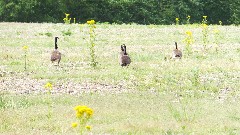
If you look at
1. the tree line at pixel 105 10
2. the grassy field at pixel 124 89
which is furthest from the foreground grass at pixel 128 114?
the tree line at pixel 105 10

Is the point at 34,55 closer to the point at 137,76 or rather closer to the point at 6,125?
the point at 137,76

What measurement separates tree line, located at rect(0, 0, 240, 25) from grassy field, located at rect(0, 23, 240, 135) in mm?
26597

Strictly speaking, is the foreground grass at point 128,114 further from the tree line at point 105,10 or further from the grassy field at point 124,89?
the tree line at point 105,10

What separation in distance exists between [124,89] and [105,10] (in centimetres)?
4172

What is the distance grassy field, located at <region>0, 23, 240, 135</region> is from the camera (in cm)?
1102

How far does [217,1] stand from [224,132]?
53.3 metres

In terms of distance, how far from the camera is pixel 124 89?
15.3 meters

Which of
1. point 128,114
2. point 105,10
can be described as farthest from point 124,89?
point 105,10

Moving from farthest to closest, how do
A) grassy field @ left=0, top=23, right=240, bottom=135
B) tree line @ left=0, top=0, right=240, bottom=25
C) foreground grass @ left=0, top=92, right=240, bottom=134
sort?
tree line @ left=0, top=0, right=240, bottom=25, grassy field @ left=0, top=23, right=240, bottom=135, foreground grass @ left=0, top=92, right=240, bottom=134

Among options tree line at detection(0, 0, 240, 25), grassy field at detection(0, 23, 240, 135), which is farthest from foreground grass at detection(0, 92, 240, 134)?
tree line at detection(0, 0, 240, 25)

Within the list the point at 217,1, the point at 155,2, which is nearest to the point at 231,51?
the point at 155,2

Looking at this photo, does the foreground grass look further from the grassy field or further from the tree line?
the tree line

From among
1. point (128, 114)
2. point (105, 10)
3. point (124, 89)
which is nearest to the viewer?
point (128, 114)

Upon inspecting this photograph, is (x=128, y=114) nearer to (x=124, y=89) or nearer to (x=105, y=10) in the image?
(x=124, y=89)
